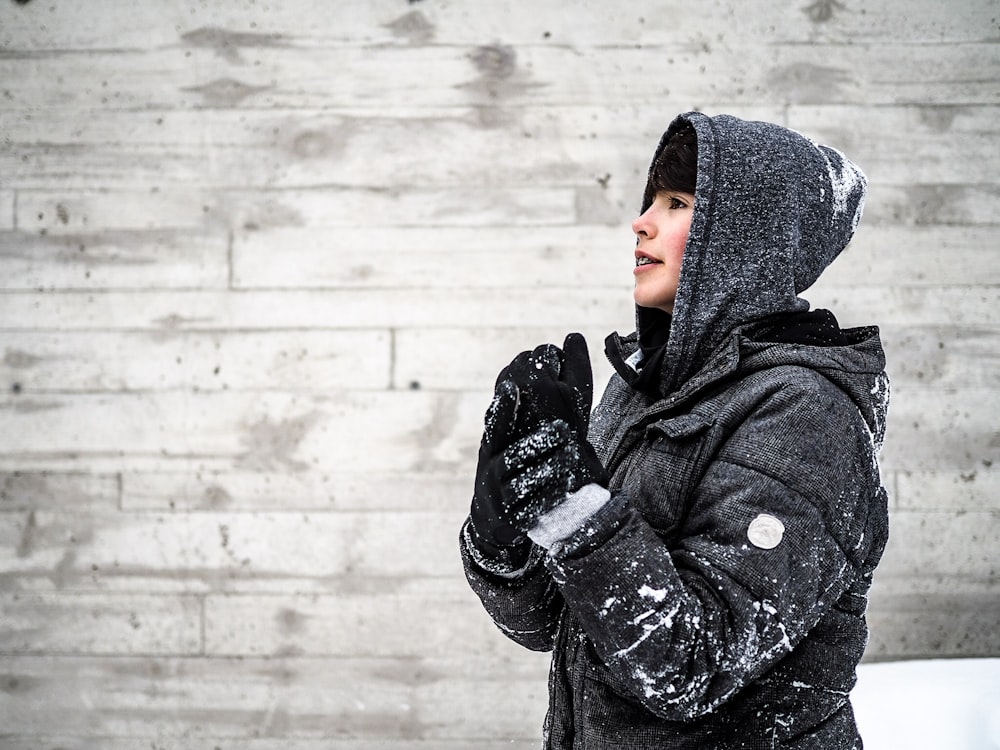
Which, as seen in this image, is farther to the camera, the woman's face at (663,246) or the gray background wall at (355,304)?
the gray background wall at (355,304)

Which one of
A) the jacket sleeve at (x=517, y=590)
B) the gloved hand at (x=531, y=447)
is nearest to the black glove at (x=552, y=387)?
the gloved hand at (x=531, y=447)

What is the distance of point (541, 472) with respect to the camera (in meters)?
0.84

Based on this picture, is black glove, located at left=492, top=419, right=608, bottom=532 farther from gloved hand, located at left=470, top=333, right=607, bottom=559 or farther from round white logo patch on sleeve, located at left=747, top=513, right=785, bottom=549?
round white logo patch on sleeve, located at left=747, top=513, right=785, bottom=549

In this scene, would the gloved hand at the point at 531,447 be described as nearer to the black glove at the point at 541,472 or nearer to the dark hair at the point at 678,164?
the black glove at the point at 541,472

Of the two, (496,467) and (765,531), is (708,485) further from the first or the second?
(496,467)

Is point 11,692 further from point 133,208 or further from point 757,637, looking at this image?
point 757,637

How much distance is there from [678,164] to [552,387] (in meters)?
0.41

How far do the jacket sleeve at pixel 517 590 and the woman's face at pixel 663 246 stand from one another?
14.7 inches

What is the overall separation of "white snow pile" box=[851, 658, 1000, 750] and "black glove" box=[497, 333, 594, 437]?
130 centimetres

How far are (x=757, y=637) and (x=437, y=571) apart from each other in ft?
4.86

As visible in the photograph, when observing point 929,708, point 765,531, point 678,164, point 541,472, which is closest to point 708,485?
point 765,531

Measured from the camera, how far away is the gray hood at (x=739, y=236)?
3.37ft

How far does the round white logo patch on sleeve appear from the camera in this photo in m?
0.82

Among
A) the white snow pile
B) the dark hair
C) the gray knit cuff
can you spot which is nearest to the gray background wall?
the white snow pile
